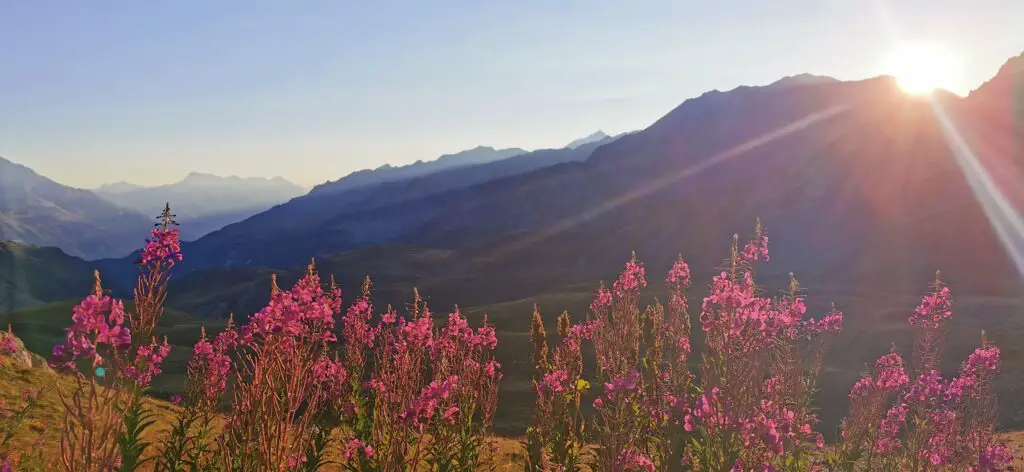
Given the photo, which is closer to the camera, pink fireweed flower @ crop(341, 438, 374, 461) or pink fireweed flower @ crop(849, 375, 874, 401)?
pink fireweed flower @ crop(341, 438, 374, 461)

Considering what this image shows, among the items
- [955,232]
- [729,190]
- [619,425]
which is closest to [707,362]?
[619,425]

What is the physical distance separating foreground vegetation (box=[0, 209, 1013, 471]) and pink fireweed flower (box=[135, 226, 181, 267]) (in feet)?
0.06

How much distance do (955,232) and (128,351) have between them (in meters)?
154

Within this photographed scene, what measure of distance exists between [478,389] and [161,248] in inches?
197

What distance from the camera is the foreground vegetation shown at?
14.3ft

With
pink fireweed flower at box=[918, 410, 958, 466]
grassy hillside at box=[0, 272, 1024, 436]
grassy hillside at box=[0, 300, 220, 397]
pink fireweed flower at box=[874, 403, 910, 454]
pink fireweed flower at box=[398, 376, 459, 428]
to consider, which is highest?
pink fireweed flower at box=[398, 376, 459, 428]

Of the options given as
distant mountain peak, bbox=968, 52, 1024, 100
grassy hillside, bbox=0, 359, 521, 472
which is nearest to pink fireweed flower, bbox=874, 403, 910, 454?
grassy hillside, bbox=0, 359, 521, 472

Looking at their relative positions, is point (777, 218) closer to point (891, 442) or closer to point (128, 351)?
point (891, 442)

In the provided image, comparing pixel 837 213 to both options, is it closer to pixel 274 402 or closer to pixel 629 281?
pixel 629 281

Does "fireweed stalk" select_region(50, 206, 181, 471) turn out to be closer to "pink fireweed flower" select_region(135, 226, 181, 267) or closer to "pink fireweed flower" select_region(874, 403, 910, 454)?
"pink fireweed flower" select_region(135, 226, 181, 267)

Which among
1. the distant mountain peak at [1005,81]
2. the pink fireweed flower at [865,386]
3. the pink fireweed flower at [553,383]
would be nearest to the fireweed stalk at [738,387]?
the pink fireweed flower at [553,383]

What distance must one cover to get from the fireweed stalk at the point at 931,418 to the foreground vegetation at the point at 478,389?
0.17 ft

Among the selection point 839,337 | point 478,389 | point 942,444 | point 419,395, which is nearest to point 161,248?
point 419,395

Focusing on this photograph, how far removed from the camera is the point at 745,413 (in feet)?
22.1
